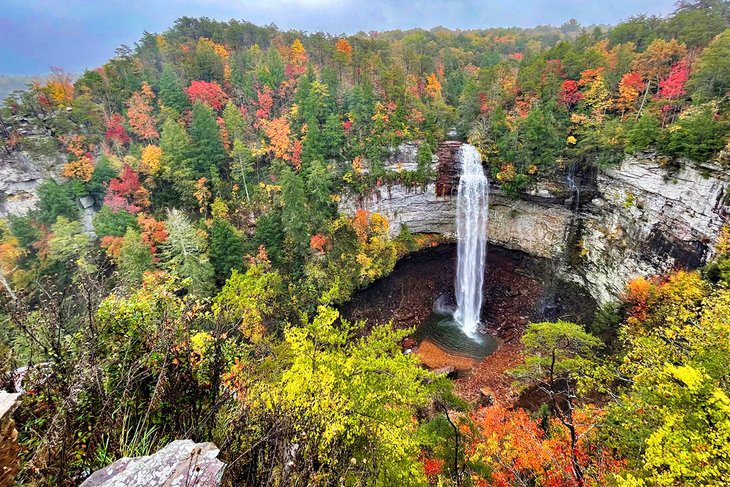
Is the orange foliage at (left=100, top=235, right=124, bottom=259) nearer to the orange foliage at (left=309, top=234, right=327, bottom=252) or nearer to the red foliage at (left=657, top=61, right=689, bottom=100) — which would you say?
the orange foliage at (left=309, top=234, right=327, bottom=252)

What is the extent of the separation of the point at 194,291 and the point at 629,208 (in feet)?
97.5

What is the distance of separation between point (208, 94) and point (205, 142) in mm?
9085

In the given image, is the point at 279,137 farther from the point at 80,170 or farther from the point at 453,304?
the point at 453,304

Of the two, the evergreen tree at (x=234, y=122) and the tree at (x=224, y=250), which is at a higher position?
the evergreen tree at (x=234, y=122)

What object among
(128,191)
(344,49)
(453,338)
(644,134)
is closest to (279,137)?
(128,191)

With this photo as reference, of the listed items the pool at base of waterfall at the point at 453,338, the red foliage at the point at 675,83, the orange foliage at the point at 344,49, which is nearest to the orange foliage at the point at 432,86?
the orange foliage at the point at 344,49

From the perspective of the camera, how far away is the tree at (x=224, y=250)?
72.2ft

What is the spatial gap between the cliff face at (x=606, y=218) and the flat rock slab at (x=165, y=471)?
83.7ft

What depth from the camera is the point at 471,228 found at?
31297 mm

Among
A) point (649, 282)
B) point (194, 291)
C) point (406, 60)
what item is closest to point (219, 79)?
point (406, 60)

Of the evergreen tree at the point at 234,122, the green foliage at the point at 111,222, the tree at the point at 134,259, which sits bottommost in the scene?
the tree at the point at 134,259

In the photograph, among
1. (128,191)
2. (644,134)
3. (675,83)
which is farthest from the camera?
(128,191)

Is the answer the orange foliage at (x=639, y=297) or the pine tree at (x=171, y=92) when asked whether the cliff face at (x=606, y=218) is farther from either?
the pine tree at (x=171, y=92)

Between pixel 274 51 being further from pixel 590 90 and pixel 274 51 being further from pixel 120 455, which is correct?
pixel 120 455
